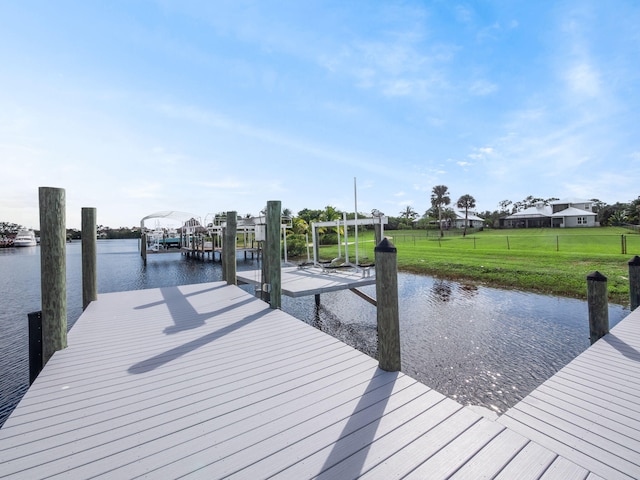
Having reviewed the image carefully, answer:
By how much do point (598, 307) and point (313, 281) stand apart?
667 cm

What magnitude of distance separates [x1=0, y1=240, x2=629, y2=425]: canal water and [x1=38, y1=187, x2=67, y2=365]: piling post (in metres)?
2.83

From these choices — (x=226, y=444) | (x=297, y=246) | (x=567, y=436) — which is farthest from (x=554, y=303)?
(x=297, y=246)

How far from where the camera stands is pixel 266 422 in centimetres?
255

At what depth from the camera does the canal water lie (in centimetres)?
589

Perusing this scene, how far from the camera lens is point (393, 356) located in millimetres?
3461

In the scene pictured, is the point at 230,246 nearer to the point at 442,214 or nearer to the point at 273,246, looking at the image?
the point at 273,246

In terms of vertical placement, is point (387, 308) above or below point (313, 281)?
above

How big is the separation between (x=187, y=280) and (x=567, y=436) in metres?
19.9

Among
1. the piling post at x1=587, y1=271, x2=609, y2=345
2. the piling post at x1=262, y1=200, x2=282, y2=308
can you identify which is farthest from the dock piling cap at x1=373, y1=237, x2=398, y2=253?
the piling post at x1=587, y1=271, x2=609, y2=345

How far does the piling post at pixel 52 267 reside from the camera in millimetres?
3920

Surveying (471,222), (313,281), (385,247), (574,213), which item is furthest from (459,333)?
(471,222)

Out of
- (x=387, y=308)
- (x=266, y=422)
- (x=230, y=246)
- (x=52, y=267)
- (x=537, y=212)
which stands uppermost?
(x=537, y=212)

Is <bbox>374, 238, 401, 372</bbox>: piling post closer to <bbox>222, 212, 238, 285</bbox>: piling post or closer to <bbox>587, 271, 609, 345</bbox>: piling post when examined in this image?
<bbox>587, 271, 609, 345</bbox>: piling post

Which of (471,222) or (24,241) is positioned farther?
(24,241)
